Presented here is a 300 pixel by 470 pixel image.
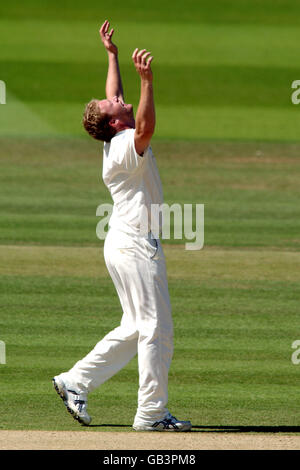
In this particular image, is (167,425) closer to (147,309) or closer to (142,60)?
(147,309)

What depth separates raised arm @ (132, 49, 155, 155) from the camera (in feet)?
21.6

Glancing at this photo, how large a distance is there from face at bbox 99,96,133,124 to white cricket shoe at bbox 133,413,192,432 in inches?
76.8

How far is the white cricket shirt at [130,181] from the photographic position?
686cm

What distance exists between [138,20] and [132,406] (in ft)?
91.2

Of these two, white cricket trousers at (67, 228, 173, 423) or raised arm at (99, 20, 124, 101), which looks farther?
raised arm at (99, 20, 124, 101)

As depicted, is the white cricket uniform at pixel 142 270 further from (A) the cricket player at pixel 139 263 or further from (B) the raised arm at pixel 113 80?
(B) the raised arm at pixel 113 80

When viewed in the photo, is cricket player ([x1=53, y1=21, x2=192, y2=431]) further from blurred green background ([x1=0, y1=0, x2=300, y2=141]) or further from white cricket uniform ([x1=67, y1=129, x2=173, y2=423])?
blurred green background ([x1=0, y1=0, x2=300, y2=141])

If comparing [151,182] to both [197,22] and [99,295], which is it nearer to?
[99,295]

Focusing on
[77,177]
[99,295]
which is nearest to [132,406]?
[99,295]

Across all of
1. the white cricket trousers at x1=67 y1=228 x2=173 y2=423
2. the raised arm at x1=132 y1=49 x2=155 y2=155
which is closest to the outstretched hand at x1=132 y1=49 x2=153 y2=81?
the raised arm at x1=132 y1=49 x2=155 y2=155

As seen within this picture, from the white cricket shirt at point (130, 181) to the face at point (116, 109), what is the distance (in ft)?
0.36

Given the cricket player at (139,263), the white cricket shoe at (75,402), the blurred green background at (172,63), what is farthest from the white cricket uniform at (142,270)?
the blurred green background at (172,63)

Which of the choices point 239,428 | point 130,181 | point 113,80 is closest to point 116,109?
point 130,181

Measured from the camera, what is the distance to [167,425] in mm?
6984
